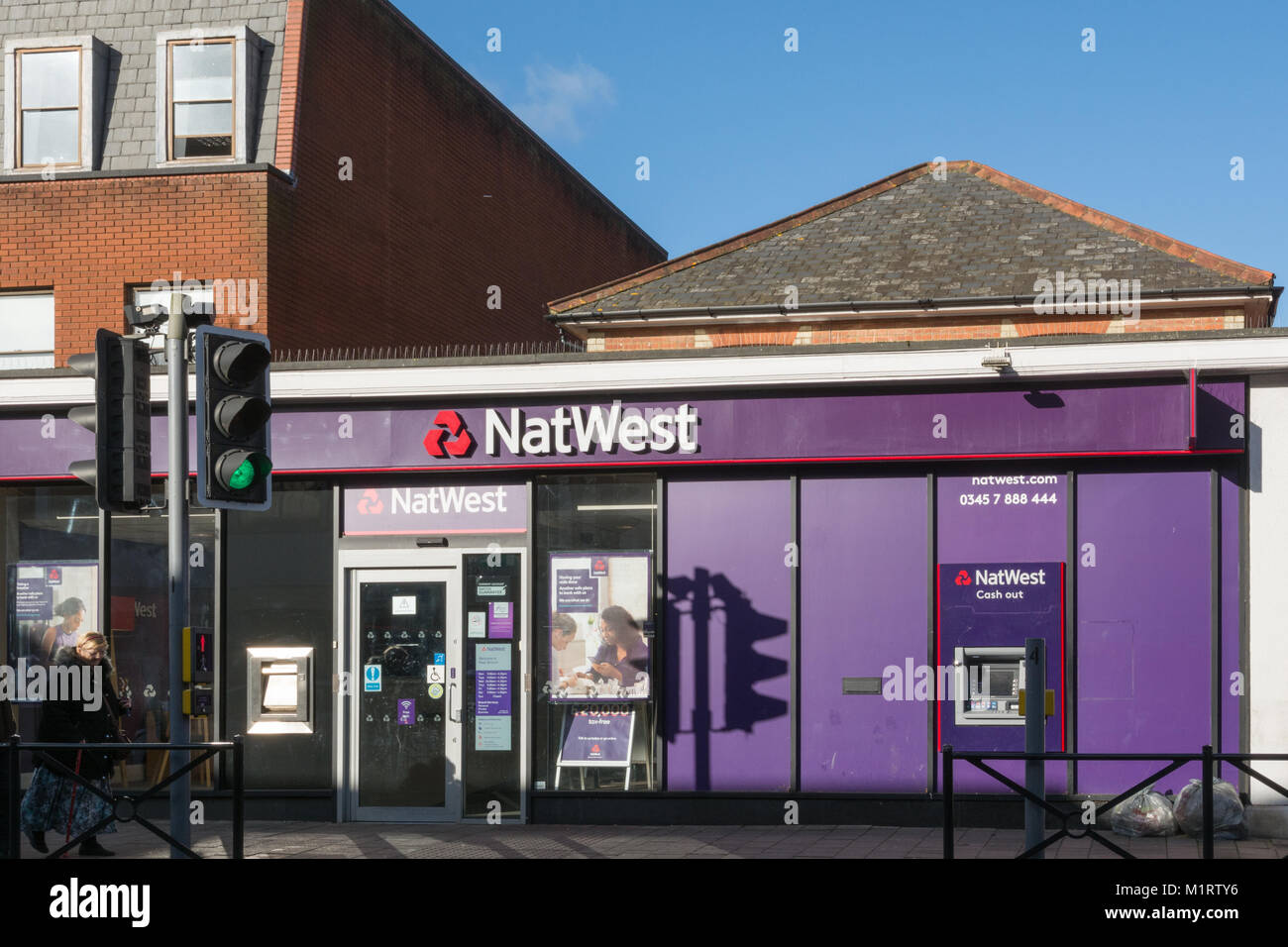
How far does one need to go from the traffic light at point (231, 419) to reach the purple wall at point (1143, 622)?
7021mm

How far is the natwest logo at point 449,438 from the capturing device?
43.7 ft

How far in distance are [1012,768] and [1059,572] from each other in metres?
1.70

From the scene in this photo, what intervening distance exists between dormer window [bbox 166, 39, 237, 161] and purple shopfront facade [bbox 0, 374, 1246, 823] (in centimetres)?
459

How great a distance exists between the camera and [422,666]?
43.9 feet

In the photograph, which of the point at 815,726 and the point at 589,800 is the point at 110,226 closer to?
the point at 589,800

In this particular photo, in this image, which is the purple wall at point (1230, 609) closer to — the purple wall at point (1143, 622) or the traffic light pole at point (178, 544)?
the purple wall at point (1143, 622)

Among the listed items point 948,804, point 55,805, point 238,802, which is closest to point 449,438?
→ point 55,805

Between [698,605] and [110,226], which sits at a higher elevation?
[110,226]

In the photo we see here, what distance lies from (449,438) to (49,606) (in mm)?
4297

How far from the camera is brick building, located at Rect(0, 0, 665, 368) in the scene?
1580 cm

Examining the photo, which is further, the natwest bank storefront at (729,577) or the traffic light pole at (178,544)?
the natwest bank storefront at (729,577)

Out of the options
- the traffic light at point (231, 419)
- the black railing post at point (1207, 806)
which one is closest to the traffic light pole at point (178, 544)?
the traffic light at point (231, 419)
